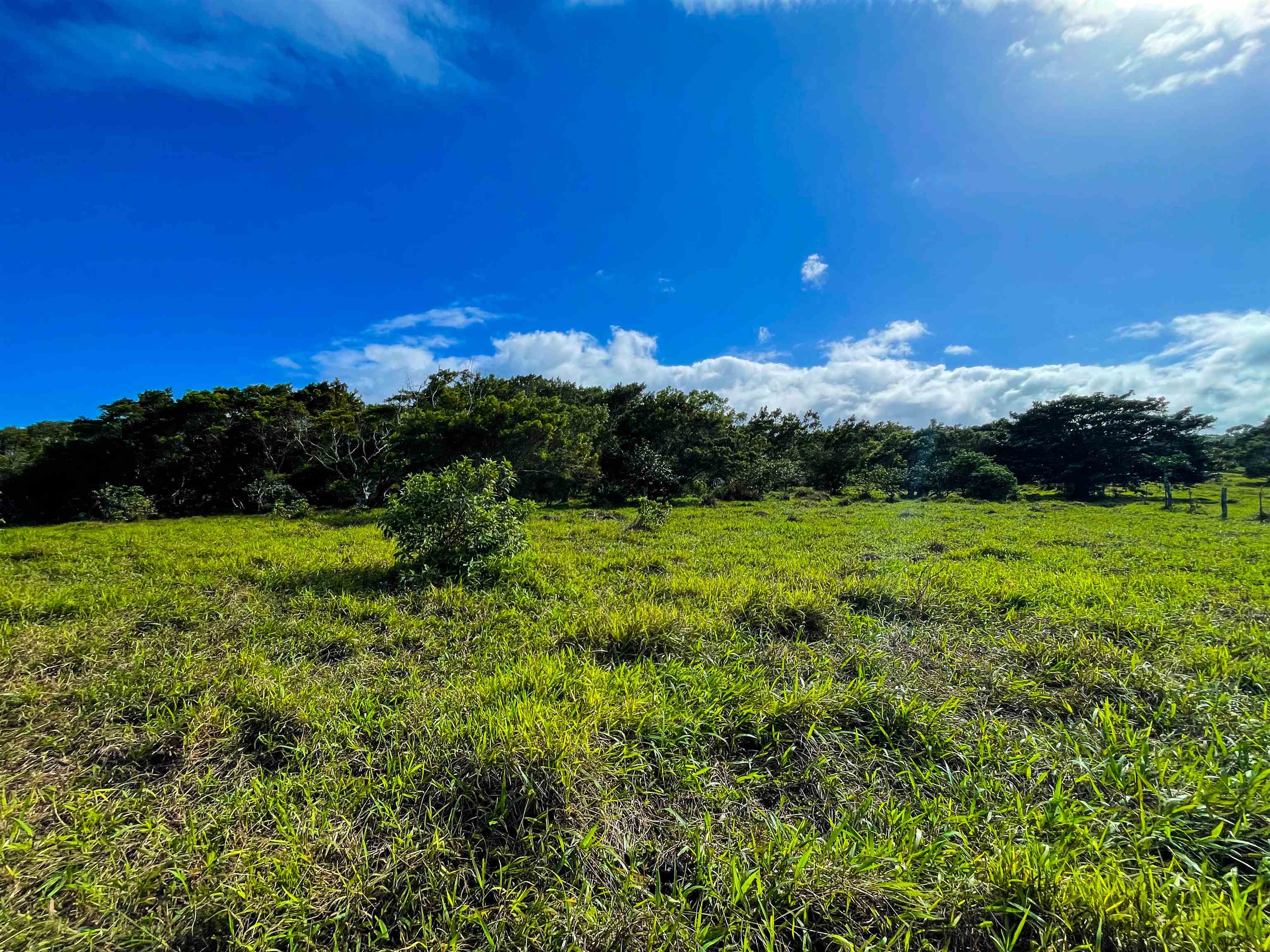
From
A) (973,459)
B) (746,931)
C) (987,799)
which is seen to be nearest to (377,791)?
(746,931)

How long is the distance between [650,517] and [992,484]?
73.5 ft

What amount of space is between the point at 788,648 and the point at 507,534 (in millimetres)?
3839

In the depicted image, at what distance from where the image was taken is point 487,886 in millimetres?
1878

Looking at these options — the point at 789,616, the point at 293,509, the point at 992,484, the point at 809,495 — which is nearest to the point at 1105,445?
the point at 992,484

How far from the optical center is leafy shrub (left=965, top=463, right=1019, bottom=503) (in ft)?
78.0

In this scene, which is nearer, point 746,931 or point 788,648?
point 746,931

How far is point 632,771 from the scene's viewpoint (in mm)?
2506

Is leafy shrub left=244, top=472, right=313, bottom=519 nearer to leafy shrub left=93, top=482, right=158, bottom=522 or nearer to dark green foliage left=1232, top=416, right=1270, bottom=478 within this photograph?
leafy shrub left=93, top=482, right=158, bottom=522

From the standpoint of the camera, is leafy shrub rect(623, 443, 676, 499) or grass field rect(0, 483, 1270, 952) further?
leafy shrub rect(623, 443, 676, 499)

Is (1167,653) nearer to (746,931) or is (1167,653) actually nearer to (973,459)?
(746,931)

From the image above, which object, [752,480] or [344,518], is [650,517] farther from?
[752,480]

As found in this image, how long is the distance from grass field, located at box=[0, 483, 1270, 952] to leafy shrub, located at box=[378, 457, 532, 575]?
727 millimetres

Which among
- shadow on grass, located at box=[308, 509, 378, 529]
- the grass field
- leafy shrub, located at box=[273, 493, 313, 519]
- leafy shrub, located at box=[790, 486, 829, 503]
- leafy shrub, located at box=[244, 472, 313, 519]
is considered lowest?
the grass field

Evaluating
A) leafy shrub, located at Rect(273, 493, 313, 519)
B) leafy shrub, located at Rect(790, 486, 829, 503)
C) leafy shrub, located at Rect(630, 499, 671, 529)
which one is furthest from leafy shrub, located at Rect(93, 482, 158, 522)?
leafy shrub, located at Rect(790, 486, 829, 503)
